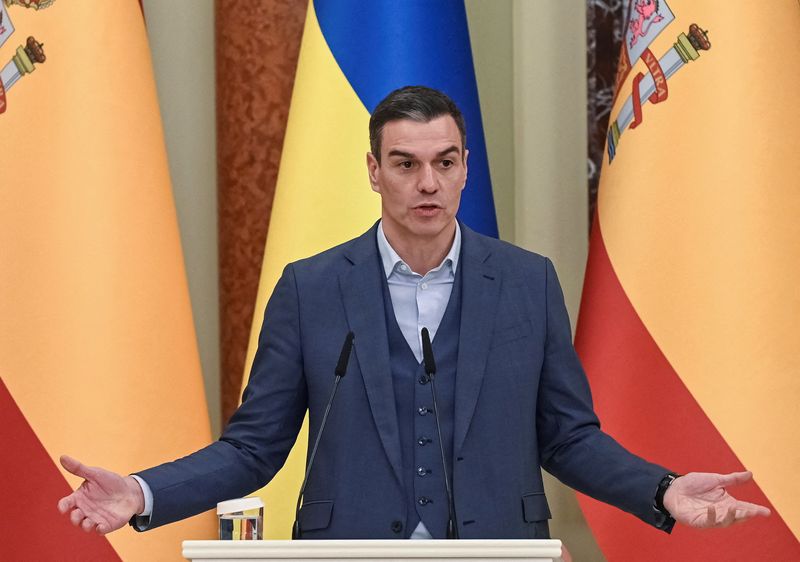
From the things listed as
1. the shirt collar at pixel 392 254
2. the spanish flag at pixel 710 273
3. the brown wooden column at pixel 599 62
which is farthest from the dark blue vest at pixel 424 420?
the brown wooden column at pixel 599 62

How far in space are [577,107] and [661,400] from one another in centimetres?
131

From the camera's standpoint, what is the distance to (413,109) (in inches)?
83.8

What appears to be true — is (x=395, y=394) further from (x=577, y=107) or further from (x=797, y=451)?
(x=577, y=107)

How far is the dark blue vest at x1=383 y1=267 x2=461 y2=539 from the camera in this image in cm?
200

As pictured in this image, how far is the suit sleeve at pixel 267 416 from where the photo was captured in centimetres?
206

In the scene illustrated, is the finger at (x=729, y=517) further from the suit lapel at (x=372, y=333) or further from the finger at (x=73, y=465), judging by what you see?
the finger at (x=73, y=465)

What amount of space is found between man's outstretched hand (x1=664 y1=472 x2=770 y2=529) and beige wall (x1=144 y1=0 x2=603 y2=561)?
6.43 ft

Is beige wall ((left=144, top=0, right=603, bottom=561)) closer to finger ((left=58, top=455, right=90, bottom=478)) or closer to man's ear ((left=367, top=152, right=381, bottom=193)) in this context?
man's ear ((left=367, top=152, right=381, bottom=193))

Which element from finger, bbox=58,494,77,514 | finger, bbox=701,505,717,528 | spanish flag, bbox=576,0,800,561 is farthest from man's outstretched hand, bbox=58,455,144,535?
spanish flag, bbox=576,0,800,561

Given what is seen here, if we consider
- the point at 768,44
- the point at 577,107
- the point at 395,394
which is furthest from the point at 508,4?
the point at 395,394

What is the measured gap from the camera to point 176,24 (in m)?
3.81

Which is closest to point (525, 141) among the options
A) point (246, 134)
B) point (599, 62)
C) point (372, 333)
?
point (599, 62)

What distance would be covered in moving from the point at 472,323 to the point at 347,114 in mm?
1233

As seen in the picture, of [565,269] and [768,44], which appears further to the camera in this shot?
[565,269]
